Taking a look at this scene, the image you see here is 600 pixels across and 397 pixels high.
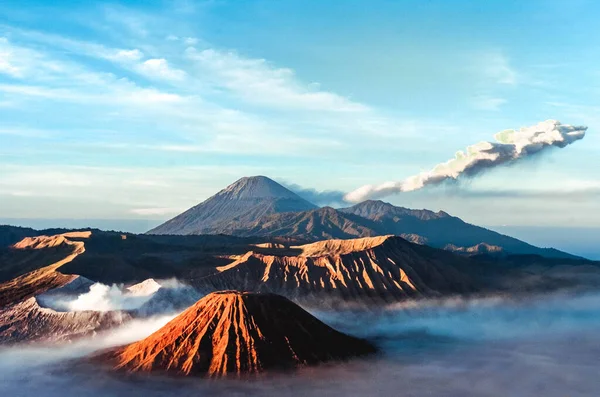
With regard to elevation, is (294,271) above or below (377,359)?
above

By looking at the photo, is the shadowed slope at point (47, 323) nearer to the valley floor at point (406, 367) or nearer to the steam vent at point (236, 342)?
the valley floor at point (406, 367)

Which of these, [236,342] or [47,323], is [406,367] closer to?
[236,342]

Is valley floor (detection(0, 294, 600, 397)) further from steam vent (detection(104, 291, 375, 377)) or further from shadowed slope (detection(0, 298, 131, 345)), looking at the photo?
steam vent (detection(104, 291, 375, 377))

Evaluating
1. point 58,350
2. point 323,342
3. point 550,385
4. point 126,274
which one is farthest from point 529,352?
point 126,274

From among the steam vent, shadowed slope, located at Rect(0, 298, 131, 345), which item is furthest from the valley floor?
the steam vent

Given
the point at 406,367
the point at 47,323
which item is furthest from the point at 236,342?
the point at 47,323

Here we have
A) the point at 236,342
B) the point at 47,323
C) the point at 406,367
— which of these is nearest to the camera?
the point at 236,342

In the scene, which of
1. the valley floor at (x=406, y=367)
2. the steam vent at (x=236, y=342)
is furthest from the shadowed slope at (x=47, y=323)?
the steam vent at (x=236, y=342)

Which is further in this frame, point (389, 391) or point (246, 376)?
point (246, 376)

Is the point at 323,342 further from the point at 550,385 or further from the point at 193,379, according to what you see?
the point at 550,385
